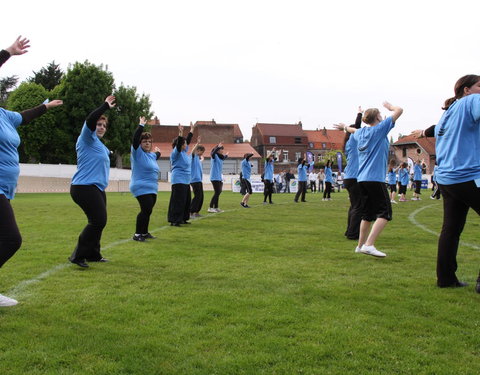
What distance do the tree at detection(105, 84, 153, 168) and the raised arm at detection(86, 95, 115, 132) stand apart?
1666 inches

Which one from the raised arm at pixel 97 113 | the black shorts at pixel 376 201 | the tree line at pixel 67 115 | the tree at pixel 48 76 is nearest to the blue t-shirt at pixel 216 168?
the black shorts at pixel 376 201

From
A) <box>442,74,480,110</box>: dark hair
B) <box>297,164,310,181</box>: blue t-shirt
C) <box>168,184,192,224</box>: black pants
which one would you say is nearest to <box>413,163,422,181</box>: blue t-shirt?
<box>297,164,310,181</box>: blue t-shirt

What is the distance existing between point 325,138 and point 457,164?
9795cm

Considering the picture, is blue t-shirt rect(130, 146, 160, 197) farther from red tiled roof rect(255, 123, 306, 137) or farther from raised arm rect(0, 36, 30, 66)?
red tiled roof rect(255, 123, 306, 137)

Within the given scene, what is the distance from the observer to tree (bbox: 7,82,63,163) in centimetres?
4338

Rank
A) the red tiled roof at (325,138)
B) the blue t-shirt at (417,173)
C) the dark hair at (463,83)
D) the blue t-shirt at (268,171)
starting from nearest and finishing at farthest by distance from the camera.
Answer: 1. the dark hair at (463,83)
2. the blue t-shirt at (268,171)
3. the blue t-shirt at (417,173)
4. the red tiled roof at (325,138)

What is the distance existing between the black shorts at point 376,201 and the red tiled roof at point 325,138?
9323cm

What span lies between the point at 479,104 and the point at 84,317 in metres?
4.02

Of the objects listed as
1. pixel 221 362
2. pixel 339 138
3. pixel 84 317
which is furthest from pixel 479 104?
pixel 339 138

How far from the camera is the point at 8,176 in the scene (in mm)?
4156

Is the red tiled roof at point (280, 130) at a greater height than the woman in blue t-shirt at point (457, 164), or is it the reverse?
the red tiled roof at point (280, 130)

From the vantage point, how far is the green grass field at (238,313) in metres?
2.94

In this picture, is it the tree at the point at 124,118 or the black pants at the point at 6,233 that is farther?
the tree at the point at 124,118

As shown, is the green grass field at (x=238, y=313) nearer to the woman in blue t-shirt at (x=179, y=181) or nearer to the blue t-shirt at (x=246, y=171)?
the woman in blue t-shirt at (x=179, y=181)
